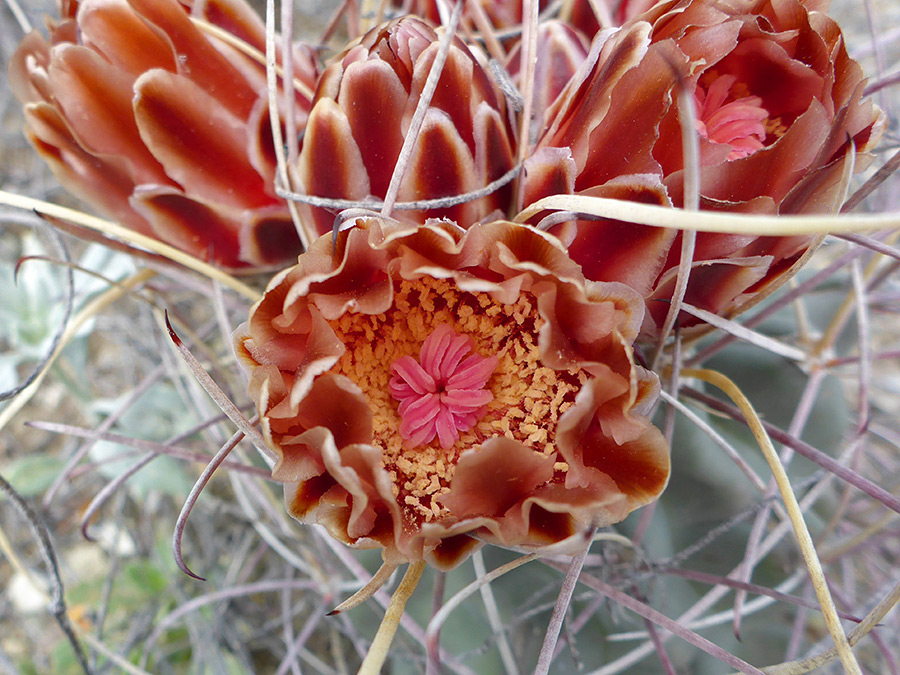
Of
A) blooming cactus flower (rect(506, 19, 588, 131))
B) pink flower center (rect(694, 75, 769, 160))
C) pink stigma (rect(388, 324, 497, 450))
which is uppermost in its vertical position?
blooming cactus flower (rect(506, 19, 588, 131))

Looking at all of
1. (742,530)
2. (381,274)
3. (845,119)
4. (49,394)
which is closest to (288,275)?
(381,274)

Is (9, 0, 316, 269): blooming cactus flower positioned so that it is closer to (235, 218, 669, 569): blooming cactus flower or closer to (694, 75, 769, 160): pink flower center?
(235, 218, 669, 569): blooming cactus flower

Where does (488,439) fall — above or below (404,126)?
below

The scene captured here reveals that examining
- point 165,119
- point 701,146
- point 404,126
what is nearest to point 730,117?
point 701,146

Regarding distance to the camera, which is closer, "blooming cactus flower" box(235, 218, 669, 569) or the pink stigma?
"blooming cactus flower" box(235, 218, 669, 569)

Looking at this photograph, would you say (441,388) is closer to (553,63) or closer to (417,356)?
(417,356)

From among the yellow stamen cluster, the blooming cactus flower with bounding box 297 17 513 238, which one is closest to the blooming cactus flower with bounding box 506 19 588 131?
the blooming cactus flower with bounding box 297 17 513 238

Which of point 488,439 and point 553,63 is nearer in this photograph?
point 488,439

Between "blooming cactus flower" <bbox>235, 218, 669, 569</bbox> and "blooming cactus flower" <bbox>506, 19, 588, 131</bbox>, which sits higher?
"blooming cactus flower" <bbox>506, 19, 588, 131</bbox>

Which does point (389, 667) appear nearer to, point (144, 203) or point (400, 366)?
point (400, 366)
